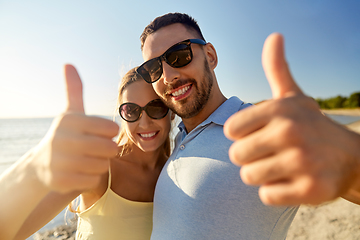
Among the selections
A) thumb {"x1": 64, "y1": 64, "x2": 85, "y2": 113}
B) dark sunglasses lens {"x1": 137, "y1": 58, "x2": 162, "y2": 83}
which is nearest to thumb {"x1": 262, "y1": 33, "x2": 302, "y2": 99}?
thumb {"x1": 64, "y1": 64, "x2": 85, "y2": 113}

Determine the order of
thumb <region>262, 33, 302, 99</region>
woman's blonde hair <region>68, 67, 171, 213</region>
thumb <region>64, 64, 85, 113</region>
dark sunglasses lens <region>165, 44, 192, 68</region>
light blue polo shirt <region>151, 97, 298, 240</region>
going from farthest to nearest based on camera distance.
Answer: woman's blonde hair <region>68, 67, 171, 213</region>, dark sunglasses lens <region>165, 44, 192, 68</region>, light blue polo shirt <region>151, 97, 298, 240</region>, thumb <region>64, 64, 85, 113</region>, thumb <region>262, 33, 302, 99</region>

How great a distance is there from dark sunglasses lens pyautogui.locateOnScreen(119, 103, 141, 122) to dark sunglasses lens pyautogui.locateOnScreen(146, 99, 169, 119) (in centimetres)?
13

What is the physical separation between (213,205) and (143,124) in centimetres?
129

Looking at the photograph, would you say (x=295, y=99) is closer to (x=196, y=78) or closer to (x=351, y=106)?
(x=196, y=78)

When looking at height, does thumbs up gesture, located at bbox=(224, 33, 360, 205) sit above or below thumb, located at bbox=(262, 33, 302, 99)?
below

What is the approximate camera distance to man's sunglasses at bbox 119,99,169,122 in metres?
2.46

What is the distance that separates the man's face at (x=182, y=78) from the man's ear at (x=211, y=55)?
7.4 inches

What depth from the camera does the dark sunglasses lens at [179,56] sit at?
89.1 inches

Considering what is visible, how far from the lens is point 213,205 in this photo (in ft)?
5.29

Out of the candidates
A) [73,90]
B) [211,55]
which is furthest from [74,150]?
[211,55]

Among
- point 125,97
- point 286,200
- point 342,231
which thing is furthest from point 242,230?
point 342,231

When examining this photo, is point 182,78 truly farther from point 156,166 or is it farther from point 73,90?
point 73,90

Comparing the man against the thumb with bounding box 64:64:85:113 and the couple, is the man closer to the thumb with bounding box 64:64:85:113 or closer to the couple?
the couple

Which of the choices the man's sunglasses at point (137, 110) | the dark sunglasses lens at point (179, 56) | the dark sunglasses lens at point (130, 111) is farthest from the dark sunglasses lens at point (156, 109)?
the dark sunglasses lens at point (179, 56)
